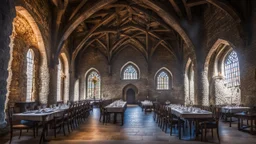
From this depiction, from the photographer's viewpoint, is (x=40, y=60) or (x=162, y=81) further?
(x=162, y=81)

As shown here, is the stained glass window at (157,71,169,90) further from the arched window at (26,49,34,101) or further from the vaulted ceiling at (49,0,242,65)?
the arched window at (26,49,34,101)

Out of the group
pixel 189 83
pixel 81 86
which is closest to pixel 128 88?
pixel 81 86

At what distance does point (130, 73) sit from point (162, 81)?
12.1 ft

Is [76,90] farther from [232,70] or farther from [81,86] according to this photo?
[232,70]

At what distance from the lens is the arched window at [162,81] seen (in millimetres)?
20922

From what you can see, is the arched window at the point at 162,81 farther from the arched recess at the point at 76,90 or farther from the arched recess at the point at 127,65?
the arched recess at the point at 76,90

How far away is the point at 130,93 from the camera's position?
846 inches

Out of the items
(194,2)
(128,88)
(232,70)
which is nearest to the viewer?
(194,2)

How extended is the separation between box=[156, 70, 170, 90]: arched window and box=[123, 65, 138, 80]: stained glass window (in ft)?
8.42

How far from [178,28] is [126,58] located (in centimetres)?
915

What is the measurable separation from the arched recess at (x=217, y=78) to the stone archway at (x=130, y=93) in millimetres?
9640

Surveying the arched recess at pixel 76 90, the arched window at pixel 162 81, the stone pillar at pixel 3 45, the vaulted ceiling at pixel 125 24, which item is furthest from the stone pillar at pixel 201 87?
the arched recess at pixel 76 90

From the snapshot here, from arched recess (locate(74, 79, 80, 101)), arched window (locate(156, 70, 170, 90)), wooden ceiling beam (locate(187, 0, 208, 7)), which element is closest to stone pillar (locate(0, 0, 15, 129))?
wooden ceiling beam (locate(187, 0, 208, 7))

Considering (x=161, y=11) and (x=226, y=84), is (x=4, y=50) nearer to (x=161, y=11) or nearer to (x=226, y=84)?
(x=161, y=11)
